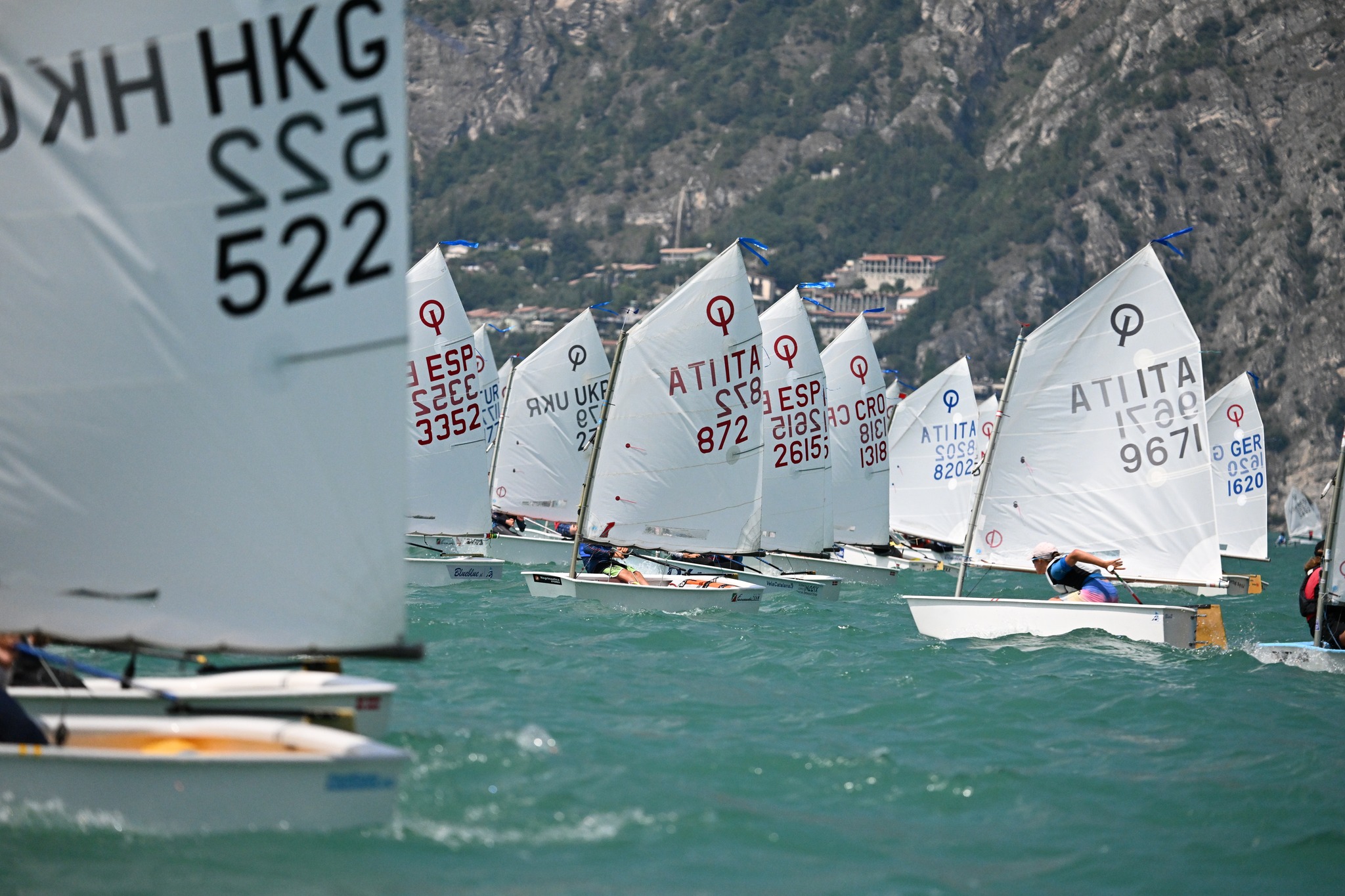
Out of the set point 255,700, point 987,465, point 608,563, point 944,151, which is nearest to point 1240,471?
point 608,563

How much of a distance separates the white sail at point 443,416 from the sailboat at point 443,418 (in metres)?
0.01

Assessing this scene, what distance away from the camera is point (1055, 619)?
609 inches

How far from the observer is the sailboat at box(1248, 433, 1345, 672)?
14164 mm

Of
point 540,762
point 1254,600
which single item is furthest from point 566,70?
point 540,762

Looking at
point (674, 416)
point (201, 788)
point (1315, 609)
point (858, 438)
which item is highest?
point (858, 438)

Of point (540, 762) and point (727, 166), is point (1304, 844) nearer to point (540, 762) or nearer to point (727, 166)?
point (540, 762)

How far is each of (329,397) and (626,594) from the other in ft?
36.1

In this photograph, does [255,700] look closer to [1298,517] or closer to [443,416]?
[443,416]

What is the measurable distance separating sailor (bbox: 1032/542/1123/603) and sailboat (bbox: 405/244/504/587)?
9807 millimetres

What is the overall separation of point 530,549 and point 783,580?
7757mm

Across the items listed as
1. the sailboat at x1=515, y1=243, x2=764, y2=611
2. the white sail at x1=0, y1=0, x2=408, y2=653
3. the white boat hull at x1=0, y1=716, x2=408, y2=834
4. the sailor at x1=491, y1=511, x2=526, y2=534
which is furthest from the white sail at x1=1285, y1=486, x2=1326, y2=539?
the white boat hull at x1=0, y1=716, x2=408, y2=834

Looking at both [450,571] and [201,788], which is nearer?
[201,788]

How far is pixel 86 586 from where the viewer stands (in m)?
7.45

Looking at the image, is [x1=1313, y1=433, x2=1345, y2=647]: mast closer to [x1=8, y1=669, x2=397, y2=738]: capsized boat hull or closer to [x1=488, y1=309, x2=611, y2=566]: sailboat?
[x1=8, y1=669, x2=397, y2=738]: capsized boat hull
